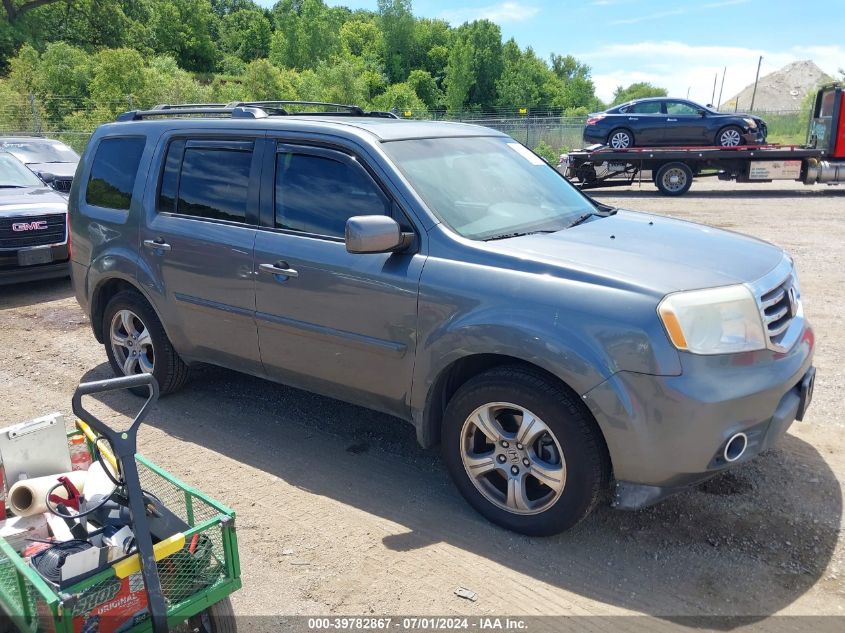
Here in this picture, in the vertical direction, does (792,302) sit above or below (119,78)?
below

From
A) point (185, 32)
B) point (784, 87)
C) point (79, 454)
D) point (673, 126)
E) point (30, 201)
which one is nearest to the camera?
point (79, 454)

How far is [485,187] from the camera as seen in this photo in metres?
4.14

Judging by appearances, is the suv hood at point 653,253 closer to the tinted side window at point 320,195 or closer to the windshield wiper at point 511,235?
the windshield wiper at point 511,235

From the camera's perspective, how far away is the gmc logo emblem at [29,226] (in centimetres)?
861

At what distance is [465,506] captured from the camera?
3805 millimetres

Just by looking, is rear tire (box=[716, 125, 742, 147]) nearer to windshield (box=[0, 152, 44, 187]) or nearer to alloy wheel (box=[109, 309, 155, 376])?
windshield (box=[0, 152, 44, 187])

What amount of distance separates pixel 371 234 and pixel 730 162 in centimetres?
1710

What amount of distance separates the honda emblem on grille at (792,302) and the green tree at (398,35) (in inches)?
3908

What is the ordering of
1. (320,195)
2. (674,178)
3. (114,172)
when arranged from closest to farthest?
(320,195) → (114,172) → (674,178)

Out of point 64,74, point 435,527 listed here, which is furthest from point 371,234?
point 64,74

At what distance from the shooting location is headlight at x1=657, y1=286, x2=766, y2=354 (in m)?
3.00

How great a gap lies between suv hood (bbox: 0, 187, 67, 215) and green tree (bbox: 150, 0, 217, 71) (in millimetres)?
82799

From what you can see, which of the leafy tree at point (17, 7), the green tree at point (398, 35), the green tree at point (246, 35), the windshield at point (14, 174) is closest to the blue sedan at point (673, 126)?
the windshield at point (14, 174)

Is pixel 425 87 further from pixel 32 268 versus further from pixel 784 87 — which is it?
pixel 784 87
